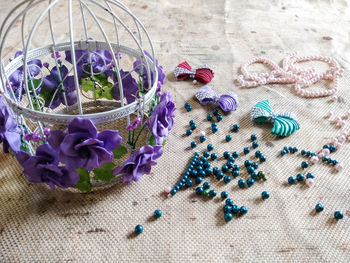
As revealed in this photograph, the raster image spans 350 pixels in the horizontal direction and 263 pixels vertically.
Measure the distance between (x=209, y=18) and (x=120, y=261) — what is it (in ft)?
3.07

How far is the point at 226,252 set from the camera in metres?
0.53

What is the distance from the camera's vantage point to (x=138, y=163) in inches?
21.6

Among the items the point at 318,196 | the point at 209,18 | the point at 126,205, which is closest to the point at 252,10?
the point at 209,18

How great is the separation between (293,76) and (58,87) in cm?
59

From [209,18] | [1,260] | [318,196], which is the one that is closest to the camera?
[1,260]

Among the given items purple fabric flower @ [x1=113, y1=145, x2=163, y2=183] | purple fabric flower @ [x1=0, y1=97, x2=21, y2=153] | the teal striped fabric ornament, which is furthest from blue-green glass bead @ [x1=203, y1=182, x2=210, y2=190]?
purple fabric flower @ [x1=0, y1=97, x2=21, y2=153]

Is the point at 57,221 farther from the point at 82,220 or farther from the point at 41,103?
the point at 41,103

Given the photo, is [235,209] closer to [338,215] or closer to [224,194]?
[224,194]

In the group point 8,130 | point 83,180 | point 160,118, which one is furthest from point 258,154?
point 8,130

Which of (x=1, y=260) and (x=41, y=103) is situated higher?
(x=41, y=103)

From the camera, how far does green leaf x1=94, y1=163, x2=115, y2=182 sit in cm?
55

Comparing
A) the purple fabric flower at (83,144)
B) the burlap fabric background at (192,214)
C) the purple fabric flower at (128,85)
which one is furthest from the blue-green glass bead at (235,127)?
the purple fabric flower at (83,144)

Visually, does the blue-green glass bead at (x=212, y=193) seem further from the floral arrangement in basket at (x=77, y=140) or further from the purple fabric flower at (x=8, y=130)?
the purple fabric flower at (x=8, y=130)

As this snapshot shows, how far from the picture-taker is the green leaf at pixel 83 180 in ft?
1.77
